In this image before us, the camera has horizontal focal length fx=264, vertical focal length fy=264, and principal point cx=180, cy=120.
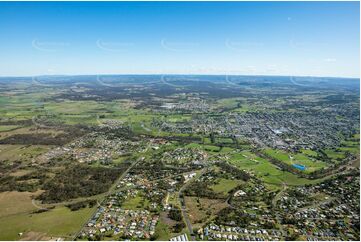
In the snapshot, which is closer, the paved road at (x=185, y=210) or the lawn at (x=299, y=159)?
the paved road at (x=185, y=210)

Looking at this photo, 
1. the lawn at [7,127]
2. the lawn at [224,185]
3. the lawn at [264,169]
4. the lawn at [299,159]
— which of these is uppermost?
the lawn at [7,127]

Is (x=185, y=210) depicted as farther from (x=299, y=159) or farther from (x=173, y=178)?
(x=299, y=159)

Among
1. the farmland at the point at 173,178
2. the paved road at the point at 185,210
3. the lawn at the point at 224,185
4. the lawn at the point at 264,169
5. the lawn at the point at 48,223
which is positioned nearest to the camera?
the lawn at the point at 48,223

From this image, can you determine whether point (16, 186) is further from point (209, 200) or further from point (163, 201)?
point (209, 200)

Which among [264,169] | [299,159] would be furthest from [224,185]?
[299,159]

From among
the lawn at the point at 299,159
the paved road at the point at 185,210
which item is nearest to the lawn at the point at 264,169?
the lawn at the point at 299,159

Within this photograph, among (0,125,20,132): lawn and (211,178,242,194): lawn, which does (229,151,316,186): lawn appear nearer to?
(211,178,242,194): lawn

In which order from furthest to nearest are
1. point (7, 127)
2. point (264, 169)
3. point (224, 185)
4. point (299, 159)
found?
point (7, 127)
point (299, 159)
point (264, 169)
point (224, 185)

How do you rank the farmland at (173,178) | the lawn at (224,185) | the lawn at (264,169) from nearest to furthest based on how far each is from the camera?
1. the farmland at (173,178)
2. the lawn at (224,185)
3. the lawn at (264,169)

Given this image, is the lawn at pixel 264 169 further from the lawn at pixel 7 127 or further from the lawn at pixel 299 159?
the lawn at pixel 7 127

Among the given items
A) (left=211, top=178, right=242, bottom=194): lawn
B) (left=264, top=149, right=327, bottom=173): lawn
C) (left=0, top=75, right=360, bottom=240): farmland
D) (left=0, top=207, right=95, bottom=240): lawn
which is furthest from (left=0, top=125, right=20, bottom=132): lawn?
(left=264, top=149, right=327, bottom=173): lawn

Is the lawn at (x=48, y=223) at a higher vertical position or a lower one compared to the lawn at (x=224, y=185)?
higher
